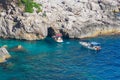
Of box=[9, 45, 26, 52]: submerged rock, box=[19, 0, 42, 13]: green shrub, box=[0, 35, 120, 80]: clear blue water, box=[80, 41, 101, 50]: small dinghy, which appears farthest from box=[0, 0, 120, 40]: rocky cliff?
box=[9, 45, 26, 52]: submerged rock

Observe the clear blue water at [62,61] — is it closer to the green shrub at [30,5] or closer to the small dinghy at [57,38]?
the small dinghy at [57,38]

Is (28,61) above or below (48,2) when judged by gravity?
below

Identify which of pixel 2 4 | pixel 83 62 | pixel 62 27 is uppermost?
pixel 2 4

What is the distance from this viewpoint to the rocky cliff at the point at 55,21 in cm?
10044

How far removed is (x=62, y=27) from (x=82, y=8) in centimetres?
1064

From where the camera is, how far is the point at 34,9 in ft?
340

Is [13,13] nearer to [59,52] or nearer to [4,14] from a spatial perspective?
[4,14]

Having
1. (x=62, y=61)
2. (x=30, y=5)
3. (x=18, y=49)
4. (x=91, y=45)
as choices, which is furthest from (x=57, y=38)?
(x=62, y=61)

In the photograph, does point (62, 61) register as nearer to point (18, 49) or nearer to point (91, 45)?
point (18, 49)

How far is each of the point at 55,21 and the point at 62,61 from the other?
20.8m

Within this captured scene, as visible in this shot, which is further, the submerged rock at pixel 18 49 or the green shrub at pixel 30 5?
the green shrub at pixel 30 5

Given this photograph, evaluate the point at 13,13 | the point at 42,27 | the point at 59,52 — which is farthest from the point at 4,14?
the point at 59,52

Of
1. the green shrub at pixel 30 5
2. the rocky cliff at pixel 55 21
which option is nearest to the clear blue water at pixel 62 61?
the rocky cliff at pixel 55 21

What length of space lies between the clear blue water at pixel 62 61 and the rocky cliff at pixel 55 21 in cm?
260
